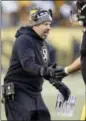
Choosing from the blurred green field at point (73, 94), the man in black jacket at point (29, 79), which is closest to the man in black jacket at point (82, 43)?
the man in black jacket at point (29, 79)

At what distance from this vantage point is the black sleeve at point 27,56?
23.3ft

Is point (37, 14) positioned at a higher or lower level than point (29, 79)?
higher

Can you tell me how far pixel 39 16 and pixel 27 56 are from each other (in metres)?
0.61

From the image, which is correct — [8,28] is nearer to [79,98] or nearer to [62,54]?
[62,54]

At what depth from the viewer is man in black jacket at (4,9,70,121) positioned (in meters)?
7.33

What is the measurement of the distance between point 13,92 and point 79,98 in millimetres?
4855

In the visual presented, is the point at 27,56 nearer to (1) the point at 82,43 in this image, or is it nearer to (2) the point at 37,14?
(2) the point at 37,14

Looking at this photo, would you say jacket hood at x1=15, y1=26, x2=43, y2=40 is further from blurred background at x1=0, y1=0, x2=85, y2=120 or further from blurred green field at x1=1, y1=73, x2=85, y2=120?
blurred background at x1=0, y1=0, x2=85, y2=120

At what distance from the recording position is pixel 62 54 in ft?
56.1

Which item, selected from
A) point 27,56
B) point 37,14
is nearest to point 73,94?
point 37,14

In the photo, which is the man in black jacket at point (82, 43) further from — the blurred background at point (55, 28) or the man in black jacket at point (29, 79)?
the blurred background at point (55, 28)

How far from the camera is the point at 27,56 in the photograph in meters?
7.16

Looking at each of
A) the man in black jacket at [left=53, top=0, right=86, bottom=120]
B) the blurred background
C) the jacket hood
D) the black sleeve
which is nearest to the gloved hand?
the black sleeve

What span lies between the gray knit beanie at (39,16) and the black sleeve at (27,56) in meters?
0.29
